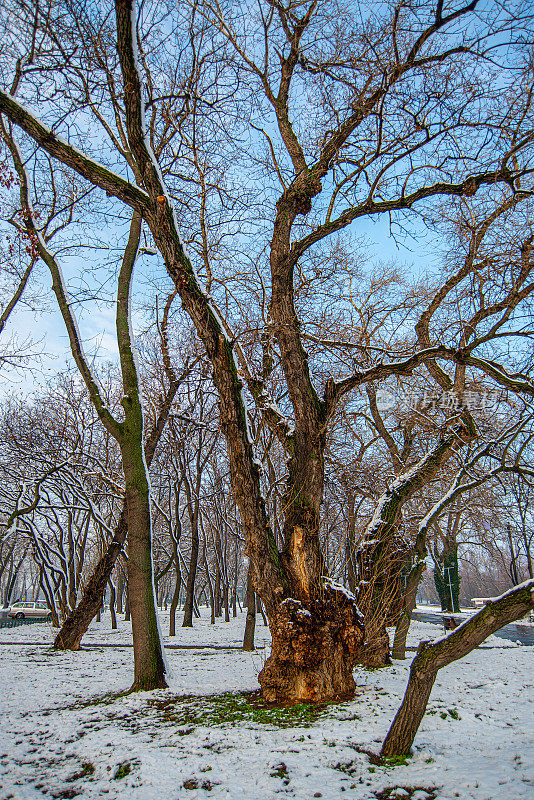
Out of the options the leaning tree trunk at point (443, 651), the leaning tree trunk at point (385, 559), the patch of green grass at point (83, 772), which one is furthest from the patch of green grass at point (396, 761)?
the leaning tree trunk at point (385, 559)

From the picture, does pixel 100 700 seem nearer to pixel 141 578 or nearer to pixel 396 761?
pixel 141 578

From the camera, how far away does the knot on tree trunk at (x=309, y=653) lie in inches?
180

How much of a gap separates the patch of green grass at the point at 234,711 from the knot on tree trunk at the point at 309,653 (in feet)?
0.52

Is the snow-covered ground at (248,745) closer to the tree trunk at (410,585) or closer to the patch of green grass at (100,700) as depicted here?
the patch of green grass at (100,700)

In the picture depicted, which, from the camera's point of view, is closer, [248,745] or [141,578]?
[248,745]

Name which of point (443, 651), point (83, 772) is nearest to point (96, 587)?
point (83, 772)

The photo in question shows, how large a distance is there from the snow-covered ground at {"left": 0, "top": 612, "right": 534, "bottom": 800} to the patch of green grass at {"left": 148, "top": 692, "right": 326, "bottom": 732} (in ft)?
0.06

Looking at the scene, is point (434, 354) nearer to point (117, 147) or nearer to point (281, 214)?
point (281, 214)

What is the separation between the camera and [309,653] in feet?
15.1

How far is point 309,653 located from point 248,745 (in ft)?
4.13

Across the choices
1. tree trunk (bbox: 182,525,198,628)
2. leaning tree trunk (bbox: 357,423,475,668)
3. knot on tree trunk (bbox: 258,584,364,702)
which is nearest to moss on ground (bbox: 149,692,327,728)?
knot on tree trunk (bbox: 258,584,364,702)

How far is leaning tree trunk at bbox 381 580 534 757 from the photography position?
9.23 ft

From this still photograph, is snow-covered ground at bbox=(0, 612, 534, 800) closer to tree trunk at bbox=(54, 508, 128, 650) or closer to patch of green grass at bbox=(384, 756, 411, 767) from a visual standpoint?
patch of green grass at bbox=(384, 756, 411, 767)

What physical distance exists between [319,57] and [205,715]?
7992 mm
